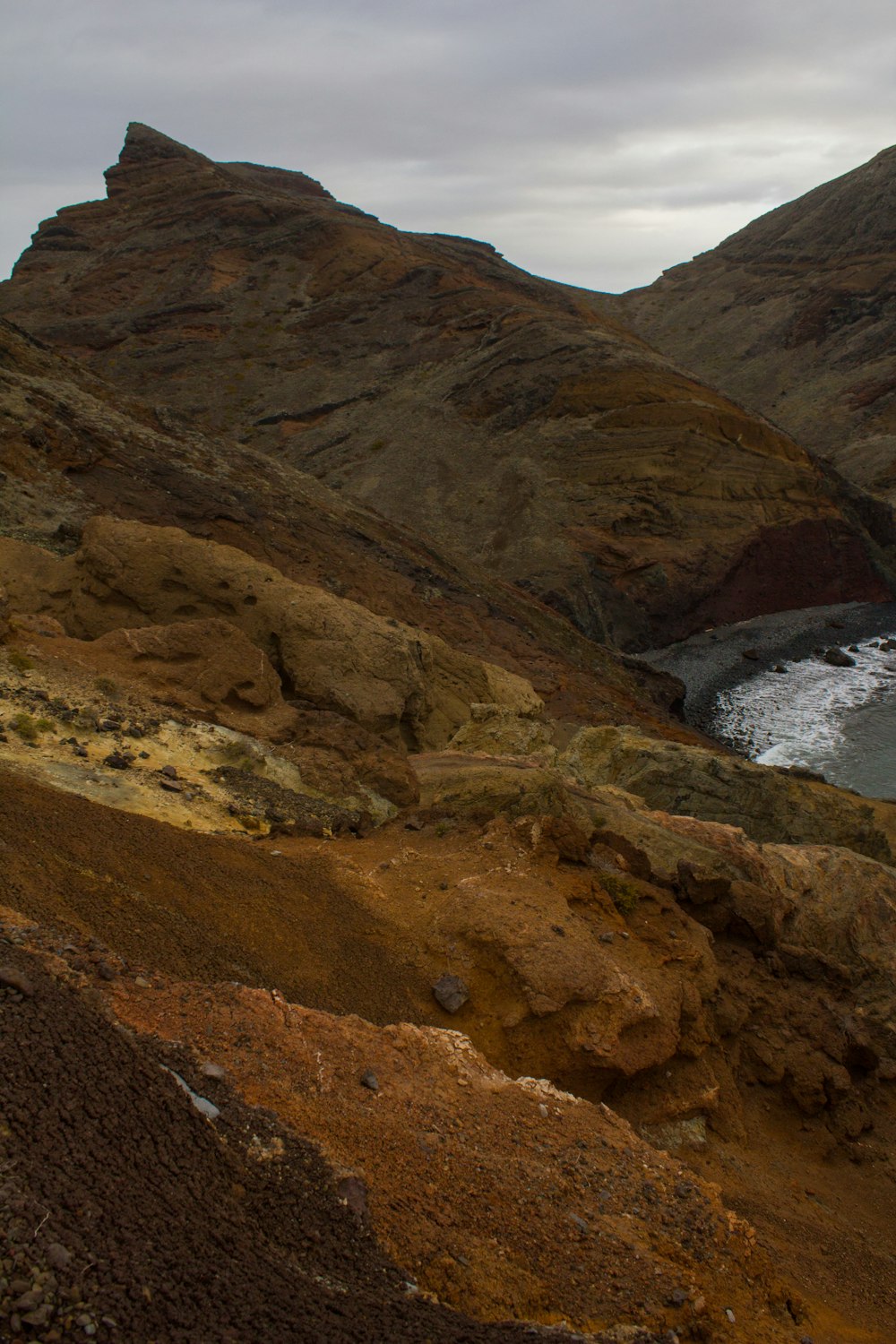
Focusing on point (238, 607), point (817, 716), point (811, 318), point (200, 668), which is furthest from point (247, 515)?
point (811, 318)

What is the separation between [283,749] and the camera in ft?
30.6

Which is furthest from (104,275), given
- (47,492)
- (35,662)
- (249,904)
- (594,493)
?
(249,904)

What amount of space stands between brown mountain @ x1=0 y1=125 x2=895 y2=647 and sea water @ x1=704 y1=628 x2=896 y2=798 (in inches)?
193

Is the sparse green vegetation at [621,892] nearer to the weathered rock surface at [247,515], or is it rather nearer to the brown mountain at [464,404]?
the weathered rock surface at [247,515]

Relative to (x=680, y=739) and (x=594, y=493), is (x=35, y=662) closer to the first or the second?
(x=680, y=739)

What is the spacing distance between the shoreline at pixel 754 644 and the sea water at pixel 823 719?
0.45m

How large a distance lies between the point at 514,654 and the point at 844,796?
34.3 feet

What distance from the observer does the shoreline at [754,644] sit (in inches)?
1175

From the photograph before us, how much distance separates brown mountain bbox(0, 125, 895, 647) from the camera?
3488 cm

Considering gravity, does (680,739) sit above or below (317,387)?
below

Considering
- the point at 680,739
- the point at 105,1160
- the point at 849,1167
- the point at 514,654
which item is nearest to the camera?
the point at 105,1160

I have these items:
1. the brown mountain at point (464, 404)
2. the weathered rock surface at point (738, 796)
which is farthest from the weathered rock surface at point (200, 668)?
the brown mountain at point (464, 404)

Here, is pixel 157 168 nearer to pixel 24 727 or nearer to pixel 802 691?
pixel 802 691

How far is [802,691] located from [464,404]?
775 inches
